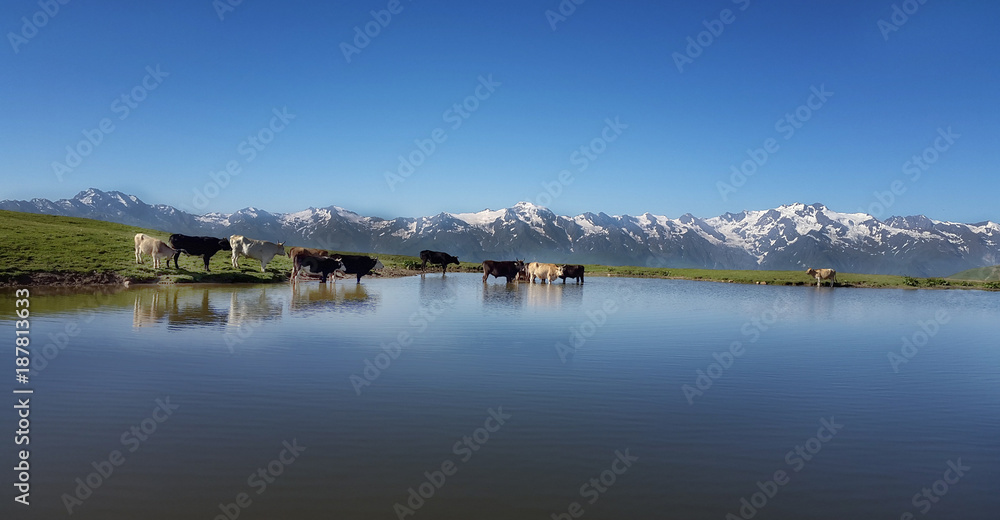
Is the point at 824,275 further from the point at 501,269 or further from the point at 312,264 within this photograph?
the point at 312,264

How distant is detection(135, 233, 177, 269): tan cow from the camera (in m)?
36.4

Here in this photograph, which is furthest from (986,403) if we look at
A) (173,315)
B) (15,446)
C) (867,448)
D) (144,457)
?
(173,315)

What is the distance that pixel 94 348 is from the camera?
13438mm

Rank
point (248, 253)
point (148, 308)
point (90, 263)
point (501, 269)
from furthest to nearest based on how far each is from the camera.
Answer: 1. point (501, 269)
2. point (248, 253)
3. point (90, 263)
4. point (148, 308)

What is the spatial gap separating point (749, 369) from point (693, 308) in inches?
688

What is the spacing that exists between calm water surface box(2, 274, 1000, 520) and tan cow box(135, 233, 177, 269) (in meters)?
19.9

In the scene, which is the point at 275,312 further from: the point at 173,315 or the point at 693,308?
the point at 693,308

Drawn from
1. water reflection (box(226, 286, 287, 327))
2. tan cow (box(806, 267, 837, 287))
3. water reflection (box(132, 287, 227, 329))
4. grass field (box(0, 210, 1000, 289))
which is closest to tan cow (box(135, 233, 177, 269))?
grass field (box(0, 210, 1000, 289))

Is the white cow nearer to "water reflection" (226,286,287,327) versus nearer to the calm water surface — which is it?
"water reflection" (226,286,287,327)

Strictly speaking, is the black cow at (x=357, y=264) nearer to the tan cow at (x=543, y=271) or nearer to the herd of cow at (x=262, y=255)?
the herd of cow at (x=262, y=255)

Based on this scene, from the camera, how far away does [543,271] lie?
6241 cm

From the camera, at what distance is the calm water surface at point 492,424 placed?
6.20 m

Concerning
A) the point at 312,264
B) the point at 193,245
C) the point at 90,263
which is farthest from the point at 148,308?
the point at 312,264

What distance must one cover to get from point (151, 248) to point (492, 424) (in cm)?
3626
